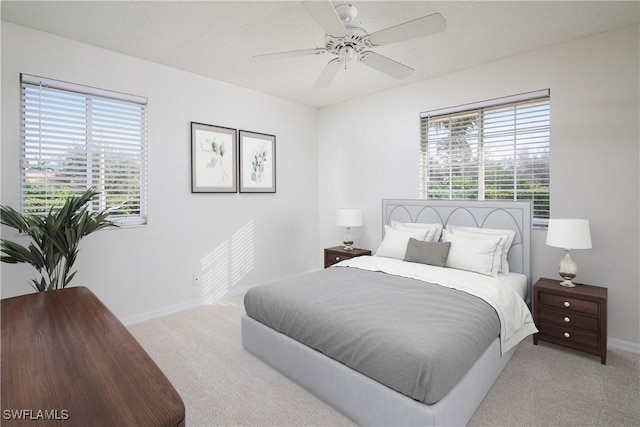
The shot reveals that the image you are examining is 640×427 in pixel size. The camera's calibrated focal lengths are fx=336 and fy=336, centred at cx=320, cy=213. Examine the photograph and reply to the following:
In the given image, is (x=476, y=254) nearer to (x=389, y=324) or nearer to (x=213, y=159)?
(x=389, y=324)

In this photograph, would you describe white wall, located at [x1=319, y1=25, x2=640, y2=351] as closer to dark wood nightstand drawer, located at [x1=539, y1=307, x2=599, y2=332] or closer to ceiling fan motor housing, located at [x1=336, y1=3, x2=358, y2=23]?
dark wood nightstand drawer, located at [x1=539, y1=307, x2=599, y2=332]

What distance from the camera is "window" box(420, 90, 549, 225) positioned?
10.7 feet

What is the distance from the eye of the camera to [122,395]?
2.74ft

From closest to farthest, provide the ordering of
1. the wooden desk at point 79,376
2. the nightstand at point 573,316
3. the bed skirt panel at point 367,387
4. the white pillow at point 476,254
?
the wooden desk at point 79,376, the bed skirt panel at point 367,387, the nightstand at point 573,316, the white pillow at point 476,254

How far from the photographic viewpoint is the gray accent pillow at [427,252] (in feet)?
10.6

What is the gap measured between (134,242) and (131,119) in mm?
1247

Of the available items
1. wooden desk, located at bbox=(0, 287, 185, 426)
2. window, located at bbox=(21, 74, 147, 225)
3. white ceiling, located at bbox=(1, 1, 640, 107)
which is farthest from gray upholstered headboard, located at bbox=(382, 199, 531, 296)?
wooden desk, located at bbox=(0, 287, 185, 426)

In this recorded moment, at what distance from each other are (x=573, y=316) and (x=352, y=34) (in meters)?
2.79

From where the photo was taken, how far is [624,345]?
9.34 feet

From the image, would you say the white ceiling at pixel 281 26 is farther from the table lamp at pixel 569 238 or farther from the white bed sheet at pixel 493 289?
the white bed sheet at pixel 493 289

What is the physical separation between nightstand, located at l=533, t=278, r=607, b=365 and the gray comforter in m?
0.91

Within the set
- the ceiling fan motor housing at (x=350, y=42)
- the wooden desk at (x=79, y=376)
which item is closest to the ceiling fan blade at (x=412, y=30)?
the ceiling fan motor housing at (x=350, y=42)

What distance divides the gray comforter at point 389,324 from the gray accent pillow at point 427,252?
54 cm

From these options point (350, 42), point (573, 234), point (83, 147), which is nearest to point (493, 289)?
point (573, 234)
